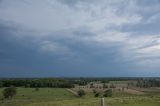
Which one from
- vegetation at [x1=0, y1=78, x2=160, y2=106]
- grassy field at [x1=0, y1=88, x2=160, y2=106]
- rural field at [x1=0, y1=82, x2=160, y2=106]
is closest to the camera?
grassy field at [x1=0, y1=88, x2=160, y2=106]

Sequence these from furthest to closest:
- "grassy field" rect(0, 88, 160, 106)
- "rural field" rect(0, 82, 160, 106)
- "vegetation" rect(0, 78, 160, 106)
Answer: "vegetation" rect(0, 78, 160, 106) < "rural field" rect(0, 82, 160, 106) < "grassy field" rect(0, 88, 160, 106)

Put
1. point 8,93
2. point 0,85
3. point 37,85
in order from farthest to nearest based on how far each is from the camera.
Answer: point 37,85
point 0,85
point 8,93

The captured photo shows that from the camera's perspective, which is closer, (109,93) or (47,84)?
(109,93)

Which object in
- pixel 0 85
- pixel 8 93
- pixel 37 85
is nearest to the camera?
pixel 8 93

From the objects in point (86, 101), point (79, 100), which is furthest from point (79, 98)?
point (86, 101)

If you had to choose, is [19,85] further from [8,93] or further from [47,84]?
[8,93]

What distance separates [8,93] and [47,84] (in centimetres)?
6588

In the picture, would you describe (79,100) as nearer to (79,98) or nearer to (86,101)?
(86,101)

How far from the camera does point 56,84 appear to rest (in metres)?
160

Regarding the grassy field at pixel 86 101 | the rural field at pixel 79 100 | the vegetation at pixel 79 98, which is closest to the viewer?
the grassy field at pixel 86 101

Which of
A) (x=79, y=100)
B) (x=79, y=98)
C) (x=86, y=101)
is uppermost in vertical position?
(x=86, y=101)

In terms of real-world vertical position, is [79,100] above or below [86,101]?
below

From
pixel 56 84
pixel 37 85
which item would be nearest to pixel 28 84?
pixel 37 85

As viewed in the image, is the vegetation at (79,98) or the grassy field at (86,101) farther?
the vegetation at (79,98)
